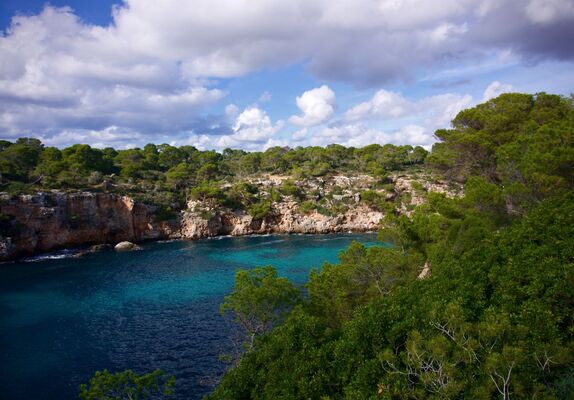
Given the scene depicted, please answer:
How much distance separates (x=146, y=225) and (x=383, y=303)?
56846mm

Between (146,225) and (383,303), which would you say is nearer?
(383,303)

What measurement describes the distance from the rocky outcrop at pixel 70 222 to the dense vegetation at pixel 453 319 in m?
45.1

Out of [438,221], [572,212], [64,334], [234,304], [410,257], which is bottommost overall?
[64,334]

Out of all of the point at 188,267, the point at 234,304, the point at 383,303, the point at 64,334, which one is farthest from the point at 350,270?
the point at 188,267

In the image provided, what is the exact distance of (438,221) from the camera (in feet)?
75.7

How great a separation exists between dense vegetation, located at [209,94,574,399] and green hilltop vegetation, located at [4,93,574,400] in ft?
0.14

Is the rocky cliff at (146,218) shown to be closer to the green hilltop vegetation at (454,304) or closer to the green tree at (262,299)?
the green hilltop vegetation at (454,304)

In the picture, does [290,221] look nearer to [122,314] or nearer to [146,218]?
[146,218]

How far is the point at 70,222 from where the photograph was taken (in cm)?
5500

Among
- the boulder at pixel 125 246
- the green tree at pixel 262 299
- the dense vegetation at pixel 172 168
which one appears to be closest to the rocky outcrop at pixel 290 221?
the dense vegetation at pixel 172 168

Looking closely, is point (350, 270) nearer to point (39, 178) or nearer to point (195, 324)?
point (195, 324)

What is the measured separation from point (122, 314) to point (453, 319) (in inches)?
1151

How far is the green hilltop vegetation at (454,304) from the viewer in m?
8.20

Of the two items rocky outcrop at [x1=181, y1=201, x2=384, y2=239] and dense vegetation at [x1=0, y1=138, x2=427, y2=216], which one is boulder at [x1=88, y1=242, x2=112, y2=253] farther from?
rocky outcrop at [x1=181, y1=201, x2=384, y2=239]
